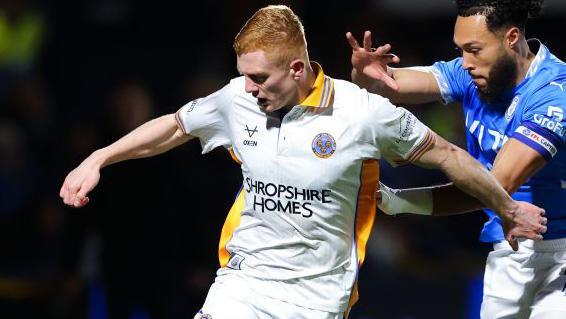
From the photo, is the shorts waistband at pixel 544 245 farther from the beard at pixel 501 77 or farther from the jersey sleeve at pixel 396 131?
the jersey sleeve at pixel 396 131

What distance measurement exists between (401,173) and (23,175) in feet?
9.93

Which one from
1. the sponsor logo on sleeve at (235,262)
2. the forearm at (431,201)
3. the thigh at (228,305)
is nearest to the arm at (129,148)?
the sponsor logo on sleeve at (235,262)

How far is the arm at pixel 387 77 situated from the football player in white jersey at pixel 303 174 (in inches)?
16.5

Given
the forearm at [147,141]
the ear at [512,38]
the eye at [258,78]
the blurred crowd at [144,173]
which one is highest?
the ear at [512,38]

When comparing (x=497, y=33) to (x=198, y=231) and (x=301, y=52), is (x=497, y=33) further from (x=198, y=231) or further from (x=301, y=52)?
(x=198, y=231)

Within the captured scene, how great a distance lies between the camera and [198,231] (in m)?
7.34

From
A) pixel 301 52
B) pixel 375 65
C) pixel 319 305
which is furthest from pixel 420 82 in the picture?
pixel 319 305

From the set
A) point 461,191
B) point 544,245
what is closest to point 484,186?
point 461,191

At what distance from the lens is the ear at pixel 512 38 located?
4.65 metres

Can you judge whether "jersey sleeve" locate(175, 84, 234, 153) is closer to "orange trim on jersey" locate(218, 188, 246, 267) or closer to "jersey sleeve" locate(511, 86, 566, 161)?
"orange trim on jersey" locate(218, 188, 246, 267)

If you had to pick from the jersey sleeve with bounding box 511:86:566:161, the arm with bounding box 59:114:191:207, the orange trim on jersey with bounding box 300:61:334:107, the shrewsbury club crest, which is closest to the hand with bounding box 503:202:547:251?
the jersey sleeve with bounding box 511:86:566:161

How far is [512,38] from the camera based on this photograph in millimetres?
4668

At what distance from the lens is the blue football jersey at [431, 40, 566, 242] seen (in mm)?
4418

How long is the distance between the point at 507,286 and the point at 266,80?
1.49m
